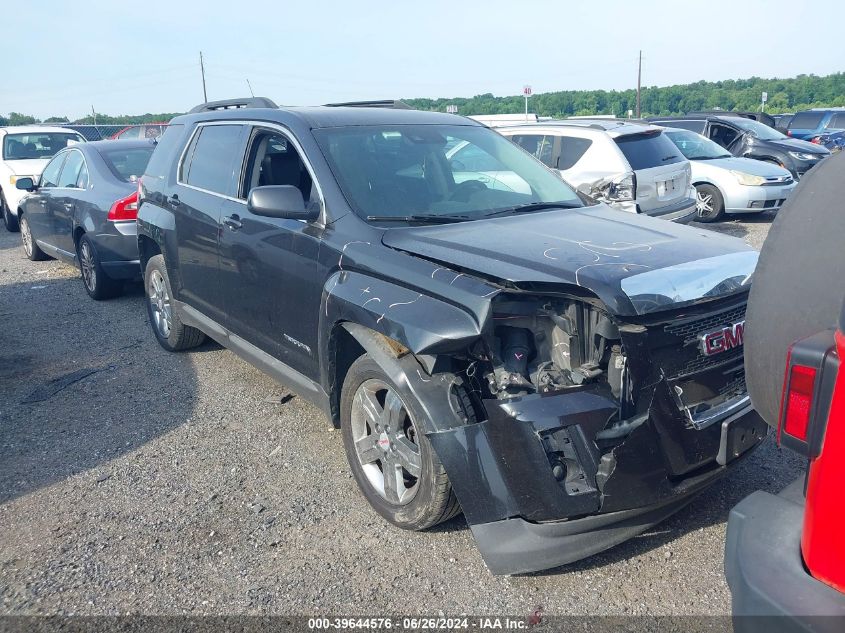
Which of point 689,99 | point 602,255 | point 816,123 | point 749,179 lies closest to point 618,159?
point 749,179

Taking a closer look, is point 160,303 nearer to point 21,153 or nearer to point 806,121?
point 21,153

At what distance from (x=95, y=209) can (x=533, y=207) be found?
5.45 metres

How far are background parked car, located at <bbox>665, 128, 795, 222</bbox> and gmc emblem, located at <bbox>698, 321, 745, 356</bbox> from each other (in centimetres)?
924

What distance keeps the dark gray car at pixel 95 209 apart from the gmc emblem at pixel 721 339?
578 cm

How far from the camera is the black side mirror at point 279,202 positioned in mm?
3809

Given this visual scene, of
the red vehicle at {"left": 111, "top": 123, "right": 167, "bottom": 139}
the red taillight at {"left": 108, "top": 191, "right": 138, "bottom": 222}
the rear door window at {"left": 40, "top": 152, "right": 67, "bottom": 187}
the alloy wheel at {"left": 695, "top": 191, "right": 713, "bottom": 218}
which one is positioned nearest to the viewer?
the red taillight at {"left": 108, "top": 191, "right": 138, "bottom": 222}

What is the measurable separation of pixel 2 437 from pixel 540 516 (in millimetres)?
3679

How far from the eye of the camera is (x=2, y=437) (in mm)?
4711

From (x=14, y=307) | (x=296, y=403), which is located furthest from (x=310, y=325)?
(x=14, y=307)

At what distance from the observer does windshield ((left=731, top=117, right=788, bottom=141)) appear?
16.4 metres

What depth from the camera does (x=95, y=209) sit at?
7793 millimetres

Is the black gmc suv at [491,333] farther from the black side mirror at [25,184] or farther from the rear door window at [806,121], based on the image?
the rear door window at [806,121]

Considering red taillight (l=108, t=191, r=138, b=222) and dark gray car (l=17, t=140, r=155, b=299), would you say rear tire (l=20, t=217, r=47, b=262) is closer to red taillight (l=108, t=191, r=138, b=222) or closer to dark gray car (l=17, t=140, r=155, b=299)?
dark gray car (l=17, t=140, r=155, b=299)

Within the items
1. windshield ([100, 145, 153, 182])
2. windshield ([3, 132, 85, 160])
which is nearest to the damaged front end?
windshield ([100, 145, 153, 182])
